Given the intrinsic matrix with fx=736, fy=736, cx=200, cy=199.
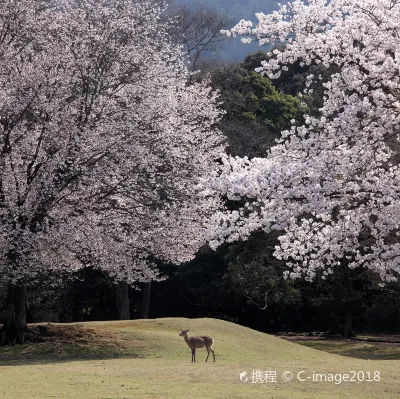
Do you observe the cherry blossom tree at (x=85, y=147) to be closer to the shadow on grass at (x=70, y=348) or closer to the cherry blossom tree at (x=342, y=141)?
the shadow on grass at (x=70, y=348)

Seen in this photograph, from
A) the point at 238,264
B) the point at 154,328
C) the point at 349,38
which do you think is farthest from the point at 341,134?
the point at 238,264

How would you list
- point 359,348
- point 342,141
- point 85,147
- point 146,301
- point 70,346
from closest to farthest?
point 342,141, point 85,147, point 70,346, point 359,348, point 146,301

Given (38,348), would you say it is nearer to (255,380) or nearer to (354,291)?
(255,380)

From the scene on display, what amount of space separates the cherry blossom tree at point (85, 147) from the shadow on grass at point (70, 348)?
1.32 m

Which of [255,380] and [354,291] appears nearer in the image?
[255,380]

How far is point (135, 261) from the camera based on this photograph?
87.0 ft

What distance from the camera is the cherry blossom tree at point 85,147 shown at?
23062mm

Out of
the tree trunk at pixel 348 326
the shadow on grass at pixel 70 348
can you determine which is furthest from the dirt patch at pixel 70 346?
the tree trunk at pixel 348 326

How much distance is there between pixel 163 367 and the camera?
18.9 meters

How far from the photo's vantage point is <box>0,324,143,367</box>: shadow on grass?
2252 centimetres

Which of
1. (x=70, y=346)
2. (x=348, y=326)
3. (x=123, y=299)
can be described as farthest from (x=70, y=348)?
(x=348, y=326)

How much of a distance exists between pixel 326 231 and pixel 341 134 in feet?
7.90

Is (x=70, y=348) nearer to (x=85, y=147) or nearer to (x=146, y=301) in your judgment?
(x=85, y=147)

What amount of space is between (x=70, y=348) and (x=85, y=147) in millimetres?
6600
